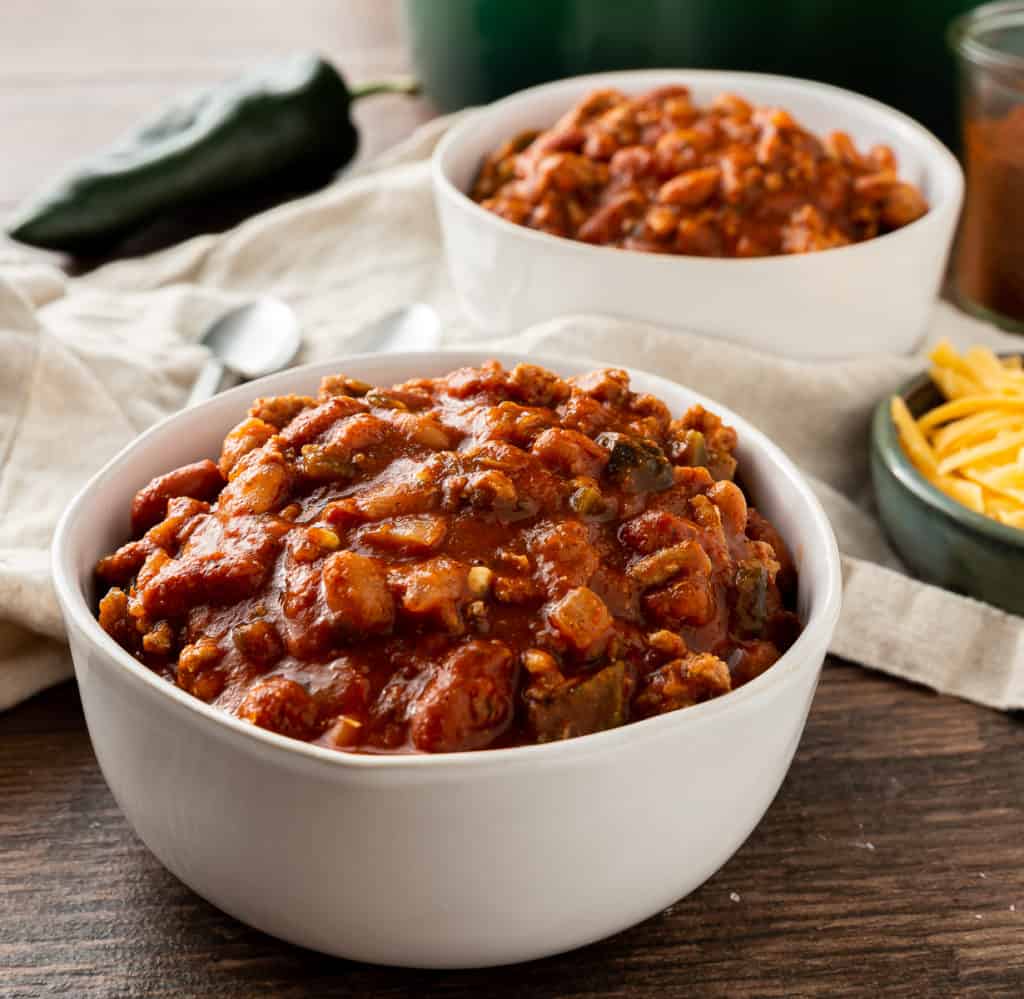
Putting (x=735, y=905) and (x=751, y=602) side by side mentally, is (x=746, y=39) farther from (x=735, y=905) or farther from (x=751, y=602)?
(x=735, y=905)

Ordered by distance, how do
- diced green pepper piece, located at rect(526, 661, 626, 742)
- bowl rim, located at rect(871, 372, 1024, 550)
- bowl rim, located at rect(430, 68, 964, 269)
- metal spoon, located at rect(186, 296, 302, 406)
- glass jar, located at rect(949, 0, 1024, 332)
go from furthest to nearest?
glass jar, located at rect(949, 0, 1024, 332) < metal spoon, located at rect(186, 296, 302, 406) < bowl rim, located at rect(430, 68, 964, 269) < bowl rim, located at rect(871, 372, 1024, 550) < diced green pepper piece, located at rect(526, 661, 626, 742)

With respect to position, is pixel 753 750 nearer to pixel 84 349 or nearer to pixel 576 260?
pixel 576 260

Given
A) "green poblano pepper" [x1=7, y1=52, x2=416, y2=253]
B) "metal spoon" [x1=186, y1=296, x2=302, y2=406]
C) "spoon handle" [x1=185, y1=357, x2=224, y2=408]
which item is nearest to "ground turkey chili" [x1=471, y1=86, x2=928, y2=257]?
"metal spoon" [x1=186, y1=296, x2=302, y2=406]

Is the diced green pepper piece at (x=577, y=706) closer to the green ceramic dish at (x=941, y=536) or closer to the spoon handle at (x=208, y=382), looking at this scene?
the green ceramic dish at (x=941, y=536)

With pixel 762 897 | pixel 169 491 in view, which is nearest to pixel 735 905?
pixel 762 897

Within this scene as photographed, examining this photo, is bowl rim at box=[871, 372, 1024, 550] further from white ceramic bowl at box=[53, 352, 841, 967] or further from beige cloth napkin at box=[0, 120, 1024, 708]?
white ceramic bowl at box=[53, 352, 841, 967]

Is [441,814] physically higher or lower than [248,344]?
higher
